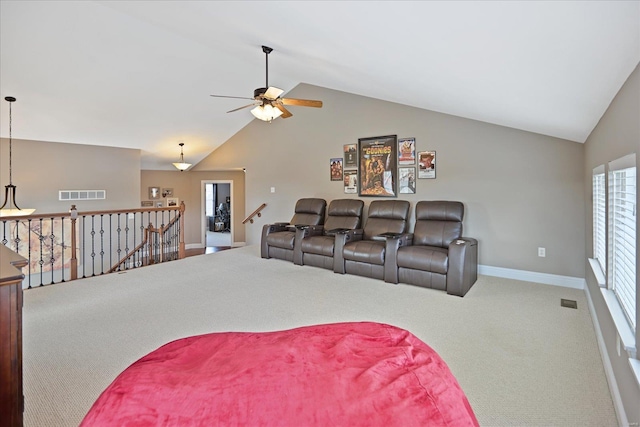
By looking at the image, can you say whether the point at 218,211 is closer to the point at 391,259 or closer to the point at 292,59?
the point at 292,59

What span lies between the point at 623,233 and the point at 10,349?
315cm

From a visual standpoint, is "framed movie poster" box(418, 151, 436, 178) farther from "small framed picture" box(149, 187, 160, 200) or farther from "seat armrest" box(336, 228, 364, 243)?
"small framed picture" box(149, 187, 160, 200)

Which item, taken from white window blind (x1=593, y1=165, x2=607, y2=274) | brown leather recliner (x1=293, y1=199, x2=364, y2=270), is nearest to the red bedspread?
white window blind (x1=593, y1=165, x2=607, y2=274)

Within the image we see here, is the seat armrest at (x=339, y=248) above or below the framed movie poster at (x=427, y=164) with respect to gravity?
below

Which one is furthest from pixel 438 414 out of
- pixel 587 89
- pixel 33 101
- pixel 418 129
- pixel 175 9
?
pixel 33 101

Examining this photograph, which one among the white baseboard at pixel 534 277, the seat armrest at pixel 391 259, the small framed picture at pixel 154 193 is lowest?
the white baseboard at pixel 534 277

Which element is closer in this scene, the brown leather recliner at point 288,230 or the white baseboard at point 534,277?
the white baseboard at point 534,277

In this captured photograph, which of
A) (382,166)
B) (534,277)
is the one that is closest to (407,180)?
(382,166)

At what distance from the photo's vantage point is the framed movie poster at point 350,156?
6.11 meters

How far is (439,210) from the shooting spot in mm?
4852

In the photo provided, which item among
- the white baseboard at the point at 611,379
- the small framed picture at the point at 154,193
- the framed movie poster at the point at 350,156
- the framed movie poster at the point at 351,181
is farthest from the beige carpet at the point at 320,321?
the small framed picture at the point at 154,193

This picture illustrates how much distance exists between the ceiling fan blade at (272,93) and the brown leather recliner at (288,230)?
7.85ft

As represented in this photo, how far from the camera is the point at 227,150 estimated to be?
8.43 m

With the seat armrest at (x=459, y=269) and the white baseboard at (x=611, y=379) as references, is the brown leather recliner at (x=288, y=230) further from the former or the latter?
the white baseboard at (x=611, y=379)
